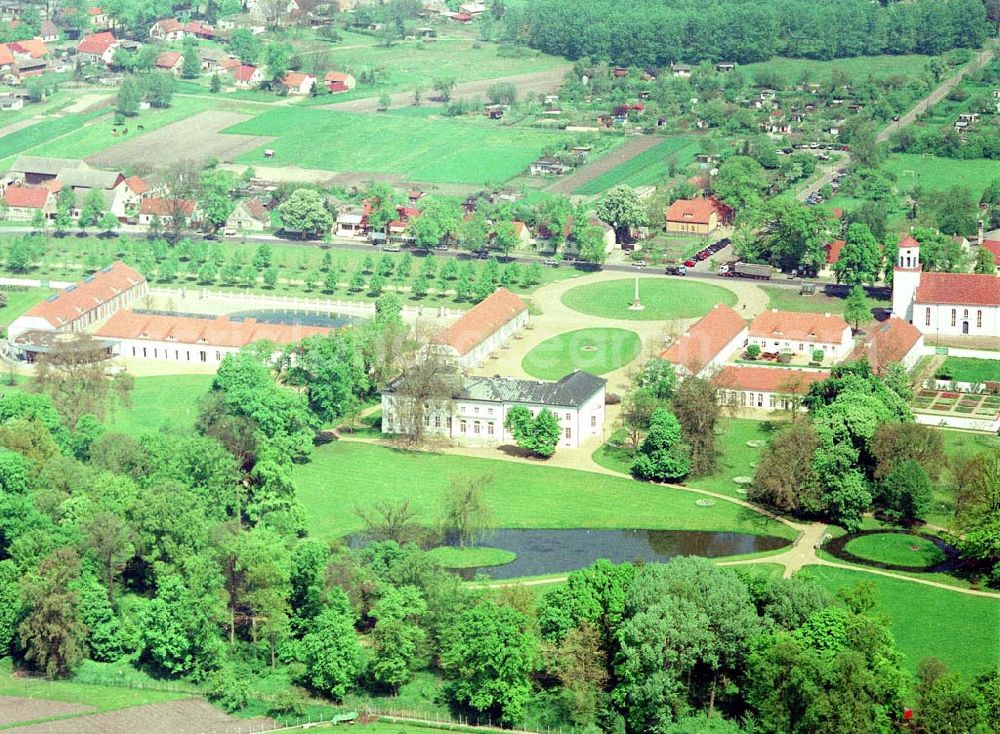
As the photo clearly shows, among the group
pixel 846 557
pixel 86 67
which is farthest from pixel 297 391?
pixel 86 67

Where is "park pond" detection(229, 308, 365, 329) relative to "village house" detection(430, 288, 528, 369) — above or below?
below

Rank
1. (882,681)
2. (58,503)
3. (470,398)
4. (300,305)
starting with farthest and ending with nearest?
(300,305), (470,398), (58,503), (882,681)

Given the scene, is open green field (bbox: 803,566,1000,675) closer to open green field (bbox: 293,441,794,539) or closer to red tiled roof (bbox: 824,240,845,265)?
open green field (bbox: 293,441,794,539)

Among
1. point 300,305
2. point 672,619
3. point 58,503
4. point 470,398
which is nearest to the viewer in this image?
point 672,619

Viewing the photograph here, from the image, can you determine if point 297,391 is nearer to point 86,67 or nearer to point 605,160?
point 605,160

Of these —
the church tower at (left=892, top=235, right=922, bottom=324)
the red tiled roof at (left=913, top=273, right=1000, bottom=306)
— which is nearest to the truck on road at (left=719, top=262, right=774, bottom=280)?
the church tower at (left=892, top=235, right=922, bottom=324)
